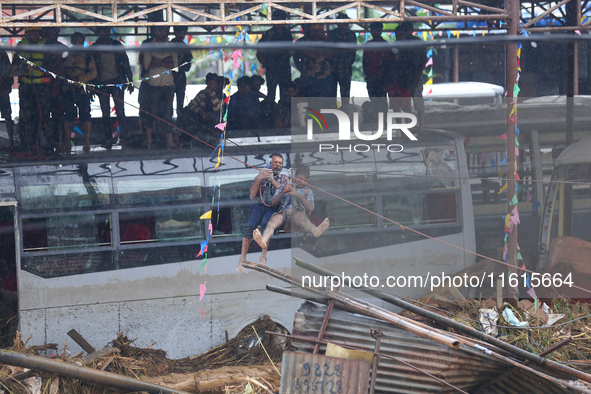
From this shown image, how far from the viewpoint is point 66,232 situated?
22.2ft

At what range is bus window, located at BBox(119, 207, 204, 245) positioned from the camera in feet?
22.7

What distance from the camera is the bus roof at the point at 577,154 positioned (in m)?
8.02

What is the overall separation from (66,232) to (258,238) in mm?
2383

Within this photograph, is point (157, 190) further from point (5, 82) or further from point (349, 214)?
point (5, 82)

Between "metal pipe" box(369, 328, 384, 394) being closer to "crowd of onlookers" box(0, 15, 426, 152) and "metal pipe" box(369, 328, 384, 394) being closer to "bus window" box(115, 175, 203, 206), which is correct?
"bus window" box(115, 175, 203, 206)

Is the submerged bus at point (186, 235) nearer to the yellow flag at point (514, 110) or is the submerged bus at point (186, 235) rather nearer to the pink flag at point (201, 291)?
the pink flag at point (201, 291)

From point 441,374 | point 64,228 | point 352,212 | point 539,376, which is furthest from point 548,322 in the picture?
point 64,228

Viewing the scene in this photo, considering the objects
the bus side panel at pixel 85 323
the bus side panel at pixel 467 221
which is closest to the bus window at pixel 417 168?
the bus side panel at pixel 467 221

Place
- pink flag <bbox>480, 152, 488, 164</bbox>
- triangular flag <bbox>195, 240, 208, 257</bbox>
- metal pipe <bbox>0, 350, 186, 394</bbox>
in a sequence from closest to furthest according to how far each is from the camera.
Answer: metal pipe <bbox>0, 350, 186, 394</bbox> → triangular flag <bbox>195, 240, 208, 257</bbox> → pink flag <bbox>480, 152, 488, 164</bbox>

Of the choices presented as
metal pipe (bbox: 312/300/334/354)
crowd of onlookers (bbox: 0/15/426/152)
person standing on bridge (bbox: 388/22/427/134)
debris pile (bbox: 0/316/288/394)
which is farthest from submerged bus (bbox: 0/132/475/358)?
metal pipe (bbox: 312/300/334/354)

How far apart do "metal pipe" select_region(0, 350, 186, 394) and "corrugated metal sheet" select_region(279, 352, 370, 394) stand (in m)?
1.52

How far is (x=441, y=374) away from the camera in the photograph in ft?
15.9

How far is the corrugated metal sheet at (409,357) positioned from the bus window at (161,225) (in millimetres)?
2558

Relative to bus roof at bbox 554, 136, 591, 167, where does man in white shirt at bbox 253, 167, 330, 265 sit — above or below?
below
